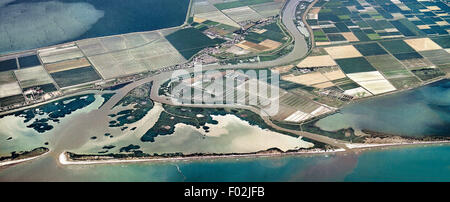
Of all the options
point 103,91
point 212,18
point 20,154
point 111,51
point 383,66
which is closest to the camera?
point 20,154

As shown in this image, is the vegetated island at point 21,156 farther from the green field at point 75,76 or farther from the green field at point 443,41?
the green field at point 443,41

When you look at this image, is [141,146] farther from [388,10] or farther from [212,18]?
[388,10]

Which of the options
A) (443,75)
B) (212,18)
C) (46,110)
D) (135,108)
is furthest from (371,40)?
(46,110)

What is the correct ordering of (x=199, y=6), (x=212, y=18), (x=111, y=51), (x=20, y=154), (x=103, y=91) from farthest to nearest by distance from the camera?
(x=199, y=6) → (x=212, y=18) → (x=111, y=51) → (x=103, y=91) → (x=20, y=154)

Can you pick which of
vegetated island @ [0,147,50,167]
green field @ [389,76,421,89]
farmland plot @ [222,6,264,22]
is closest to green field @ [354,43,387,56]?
green field @ [389,76,421,89]

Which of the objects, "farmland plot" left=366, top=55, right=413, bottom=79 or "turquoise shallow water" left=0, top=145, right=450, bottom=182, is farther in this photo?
"farmland plot" left=366, top=55, right=413, bottom=79

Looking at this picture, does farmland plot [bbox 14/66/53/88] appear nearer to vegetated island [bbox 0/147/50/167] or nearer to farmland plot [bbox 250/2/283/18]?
vegetated island [bbox 0/147/50/167]
